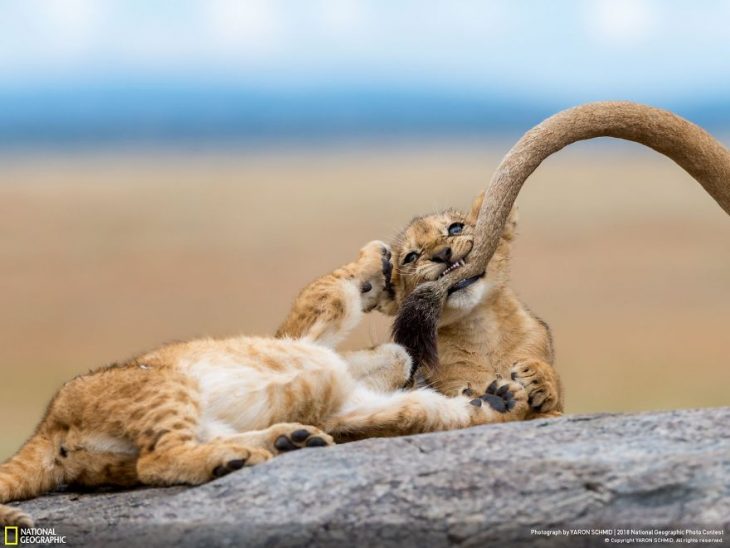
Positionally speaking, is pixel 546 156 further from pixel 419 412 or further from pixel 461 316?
pixel 419 412

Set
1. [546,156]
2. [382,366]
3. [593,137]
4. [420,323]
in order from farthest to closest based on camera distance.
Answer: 1. [593,137]
2. [546,156]
3. [382,366]
4. [420,323]

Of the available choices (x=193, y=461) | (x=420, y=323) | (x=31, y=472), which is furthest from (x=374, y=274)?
(x=31, y=472)

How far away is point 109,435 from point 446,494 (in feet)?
5.24

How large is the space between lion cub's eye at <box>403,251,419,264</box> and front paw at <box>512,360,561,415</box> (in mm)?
927

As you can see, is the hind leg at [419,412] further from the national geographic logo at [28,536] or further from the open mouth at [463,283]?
the national geographic logo at [28,536]

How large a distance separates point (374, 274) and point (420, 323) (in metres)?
0.50

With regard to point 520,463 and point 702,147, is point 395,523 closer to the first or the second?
point 520,463

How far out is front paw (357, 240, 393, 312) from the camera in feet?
23.7

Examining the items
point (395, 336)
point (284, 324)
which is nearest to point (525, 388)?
point (395, 336)

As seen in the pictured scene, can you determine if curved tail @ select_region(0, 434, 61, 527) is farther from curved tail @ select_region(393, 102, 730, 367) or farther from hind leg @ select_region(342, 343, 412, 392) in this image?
curved tail @ select_region(393, 102, 730, 367)

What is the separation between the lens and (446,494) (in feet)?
16.5

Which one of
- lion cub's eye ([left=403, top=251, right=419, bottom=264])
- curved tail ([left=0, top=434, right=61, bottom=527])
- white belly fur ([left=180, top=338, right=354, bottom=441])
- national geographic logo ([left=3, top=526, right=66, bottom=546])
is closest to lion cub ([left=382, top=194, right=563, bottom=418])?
lion cub's eye ([left=403, top=251, right=419, bottom=264])

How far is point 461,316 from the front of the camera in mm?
7227

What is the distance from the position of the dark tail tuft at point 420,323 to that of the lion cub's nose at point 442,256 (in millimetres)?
260
